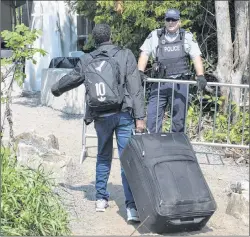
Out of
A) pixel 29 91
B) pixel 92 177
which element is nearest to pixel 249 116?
pixel 92 177

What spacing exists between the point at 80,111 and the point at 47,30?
2.61m

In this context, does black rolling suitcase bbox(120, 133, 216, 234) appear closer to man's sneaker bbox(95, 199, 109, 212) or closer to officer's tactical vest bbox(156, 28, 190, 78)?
man's sneaker bbox(95, 199, 109, 212)

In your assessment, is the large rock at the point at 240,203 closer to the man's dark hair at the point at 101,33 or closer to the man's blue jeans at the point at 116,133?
the man's blue jeans at the point at 116,133

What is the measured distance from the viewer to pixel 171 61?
6.11 m

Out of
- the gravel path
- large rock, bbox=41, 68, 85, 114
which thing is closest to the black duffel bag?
large rock, bbox=41, 68, 85, 114

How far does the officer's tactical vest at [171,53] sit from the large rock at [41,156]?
1526 mm

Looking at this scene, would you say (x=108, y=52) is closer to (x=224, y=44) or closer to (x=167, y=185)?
(x=167, y=185)

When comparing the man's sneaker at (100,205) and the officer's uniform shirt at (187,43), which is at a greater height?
the officer's uniform shirt at (187,43)

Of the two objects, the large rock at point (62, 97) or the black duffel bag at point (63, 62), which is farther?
the black duffel bag at point (63, 62)

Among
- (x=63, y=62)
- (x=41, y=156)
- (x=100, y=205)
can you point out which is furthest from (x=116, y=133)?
(x=63, y=62)

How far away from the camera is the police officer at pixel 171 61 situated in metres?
5.98

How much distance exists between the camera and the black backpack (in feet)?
15.1

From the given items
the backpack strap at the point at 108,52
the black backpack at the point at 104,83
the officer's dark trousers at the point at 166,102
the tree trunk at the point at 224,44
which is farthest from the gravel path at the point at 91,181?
the backpack strap at the point at 108,52

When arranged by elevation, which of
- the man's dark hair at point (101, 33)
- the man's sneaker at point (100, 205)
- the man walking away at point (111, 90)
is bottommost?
the man's sneaker at point (100, 205)
